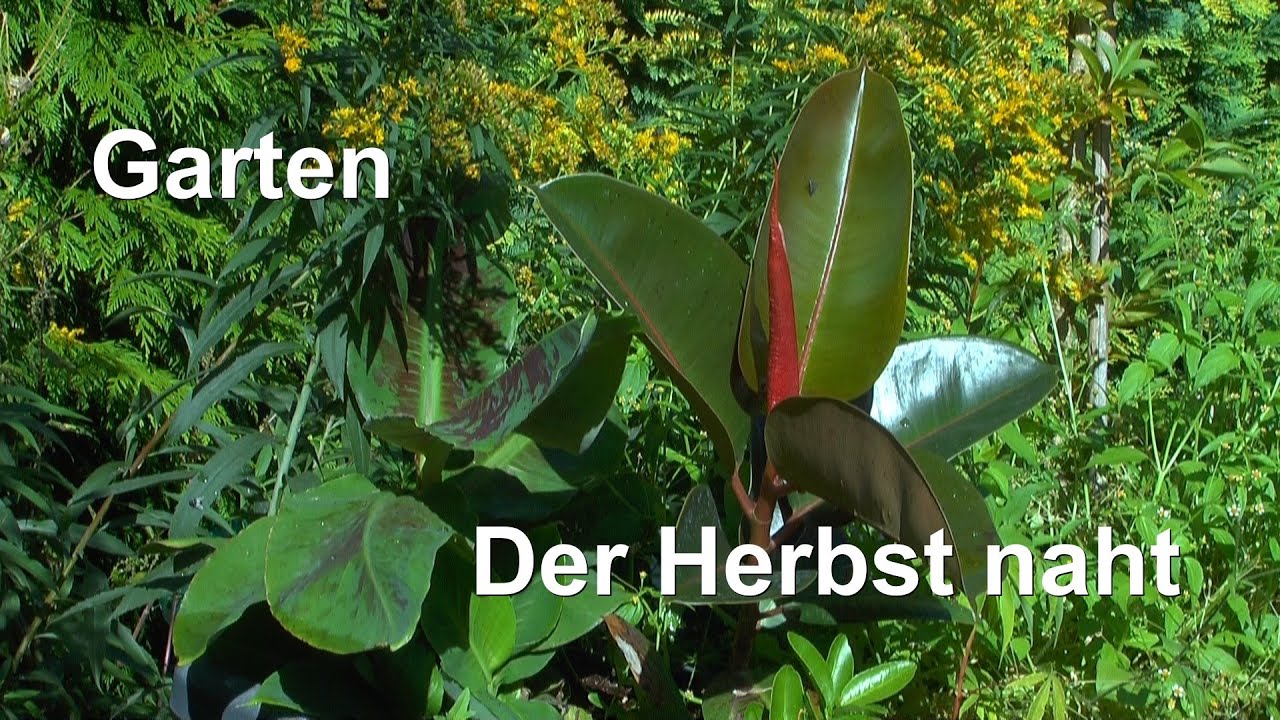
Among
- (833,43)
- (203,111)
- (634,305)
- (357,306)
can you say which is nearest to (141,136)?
(357,306)

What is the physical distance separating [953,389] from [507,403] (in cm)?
82

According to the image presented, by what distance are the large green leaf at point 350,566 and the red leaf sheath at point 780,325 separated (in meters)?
0.61

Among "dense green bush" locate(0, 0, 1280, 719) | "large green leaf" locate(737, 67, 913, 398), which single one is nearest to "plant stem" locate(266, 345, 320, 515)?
"dense green bush" locate(0, 0, 1280, 719)

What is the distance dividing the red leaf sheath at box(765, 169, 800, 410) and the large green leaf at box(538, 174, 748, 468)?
11 cm

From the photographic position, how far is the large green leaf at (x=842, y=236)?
2.32 metres

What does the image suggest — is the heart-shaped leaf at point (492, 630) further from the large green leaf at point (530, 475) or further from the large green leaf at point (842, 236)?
the large green leaf at point (842, 236)

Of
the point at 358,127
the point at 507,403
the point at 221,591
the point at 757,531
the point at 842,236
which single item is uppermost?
the point at 358,127

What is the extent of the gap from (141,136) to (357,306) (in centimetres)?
51

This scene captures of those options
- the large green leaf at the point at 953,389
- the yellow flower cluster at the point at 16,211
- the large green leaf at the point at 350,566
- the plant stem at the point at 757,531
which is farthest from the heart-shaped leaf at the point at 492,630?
the yellow flower cluster at the point at 16,211

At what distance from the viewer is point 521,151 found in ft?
8.60

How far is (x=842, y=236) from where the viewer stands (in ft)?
7.72

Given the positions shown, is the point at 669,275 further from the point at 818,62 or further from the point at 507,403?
the point at 818,62

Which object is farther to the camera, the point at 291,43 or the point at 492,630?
the point at 492,630

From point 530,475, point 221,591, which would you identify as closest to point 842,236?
point 530,475
